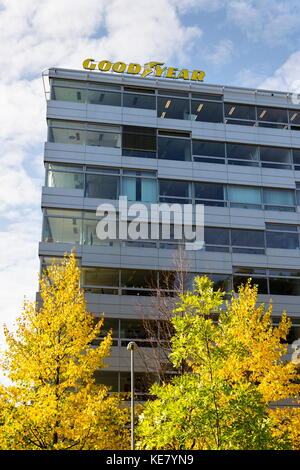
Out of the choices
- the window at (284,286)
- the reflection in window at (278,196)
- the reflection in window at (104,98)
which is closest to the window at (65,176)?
the reflection in window at (104,98)

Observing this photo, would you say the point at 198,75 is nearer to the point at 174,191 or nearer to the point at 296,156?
the point at 296,156

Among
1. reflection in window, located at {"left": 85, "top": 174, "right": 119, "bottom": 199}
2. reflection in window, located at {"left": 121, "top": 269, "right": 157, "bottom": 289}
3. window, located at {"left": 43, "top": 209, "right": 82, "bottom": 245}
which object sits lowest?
reflection in window, located at {"left": 121, "top": 269, "right": 157, "bottom": 289}

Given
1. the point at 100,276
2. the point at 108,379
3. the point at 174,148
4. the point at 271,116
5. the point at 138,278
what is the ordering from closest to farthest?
the point at 108,379, the point at 100,276, the point at 138,278, the point at 174,148, the point at 271,116

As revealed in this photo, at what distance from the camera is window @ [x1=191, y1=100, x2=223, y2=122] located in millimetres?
37062

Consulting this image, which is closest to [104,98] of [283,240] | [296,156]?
[296,156]

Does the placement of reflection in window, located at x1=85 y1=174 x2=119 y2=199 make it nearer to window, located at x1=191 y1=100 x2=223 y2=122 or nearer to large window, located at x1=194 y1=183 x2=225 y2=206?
large window, located at x1=194 y1=183 x2=225 y2=206

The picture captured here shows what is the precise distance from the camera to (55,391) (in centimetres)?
1766

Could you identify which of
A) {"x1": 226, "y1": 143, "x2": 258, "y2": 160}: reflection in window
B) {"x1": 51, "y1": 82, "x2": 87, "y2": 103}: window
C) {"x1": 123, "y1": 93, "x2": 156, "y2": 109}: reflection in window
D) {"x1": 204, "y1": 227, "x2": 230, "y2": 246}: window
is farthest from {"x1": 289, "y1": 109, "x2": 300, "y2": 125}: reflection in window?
{"x1": 51, "y1": 82, "x2": 87, "y2": 103}: window

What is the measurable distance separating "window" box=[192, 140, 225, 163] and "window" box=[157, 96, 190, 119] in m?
2.41

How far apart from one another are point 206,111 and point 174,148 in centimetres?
414
